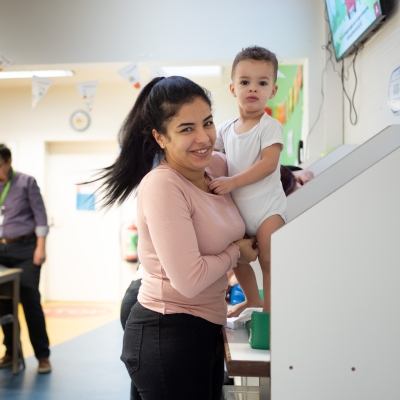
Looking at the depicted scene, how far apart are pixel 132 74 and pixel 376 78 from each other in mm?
1988

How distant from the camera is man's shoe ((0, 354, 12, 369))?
429cm

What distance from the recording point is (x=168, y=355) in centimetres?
130

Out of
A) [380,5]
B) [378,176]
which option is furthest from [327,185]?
[380,5]

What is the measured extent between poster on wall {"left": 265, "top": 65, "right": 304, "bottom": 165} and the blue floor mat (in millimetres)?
2364

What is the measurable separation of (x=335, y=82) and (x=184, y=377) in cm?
314

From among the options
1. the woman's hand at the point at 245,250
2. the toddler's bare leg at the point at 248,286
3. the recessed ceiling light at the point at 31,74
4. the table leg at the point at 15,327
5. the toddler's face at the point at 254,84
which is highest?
the recessed ceiling light at the point at 31,74

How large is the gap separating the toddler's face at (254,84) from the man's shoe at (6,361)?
3458mm

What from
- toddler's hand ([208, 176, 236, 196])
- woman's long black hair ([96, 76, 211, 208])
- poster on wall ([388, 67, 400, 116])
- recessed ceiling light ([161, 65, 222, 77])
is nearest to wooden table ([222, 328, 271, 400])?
toddler's hand ([208, 176, 236, 196])

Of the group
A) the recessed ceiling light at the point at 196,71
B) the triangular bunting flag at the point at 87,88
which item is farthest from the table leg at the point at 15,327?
the recessed ceiling light at the point at 196,71

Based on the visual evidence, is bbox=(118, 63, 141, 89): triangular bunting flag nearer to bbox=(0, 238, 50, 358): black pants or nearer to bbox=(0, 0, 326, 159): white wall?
bbox=(0, 0, 326, 159): white wall

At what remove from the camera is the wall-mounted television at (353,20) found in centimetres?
261

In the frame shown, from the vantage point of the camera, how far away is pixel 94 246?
7684mm

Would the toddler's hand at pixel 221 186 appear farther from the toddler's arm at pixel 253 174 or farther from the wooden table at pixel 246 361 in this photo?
the wooden table at pixel 246 361

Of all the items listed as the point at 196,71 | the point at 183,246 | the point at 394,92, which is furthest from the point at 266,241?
the point at 196,71
